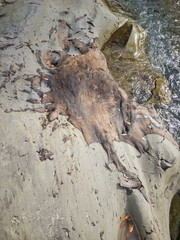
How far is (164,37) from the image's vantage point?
377cm

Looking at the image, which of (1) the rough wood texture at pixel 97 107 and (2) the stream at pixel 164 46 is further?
(2) the stream at pixel 164 46

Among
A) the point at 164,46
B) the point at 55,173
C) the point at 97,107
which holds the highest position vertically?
the point at 164,46

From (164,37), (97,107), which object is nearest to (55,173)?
(97,107)

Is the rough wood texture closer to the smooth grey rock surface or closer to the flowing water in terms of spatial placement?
the smooth grey rock surface

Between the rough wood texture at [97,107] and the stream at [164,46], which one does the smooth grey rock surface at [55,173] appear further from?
the stream at [164,46]

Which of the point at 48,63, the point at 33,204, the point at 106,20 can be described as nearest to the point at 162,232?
the point at 33,204

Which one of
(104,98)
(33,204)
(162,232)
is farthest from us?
(104,98)

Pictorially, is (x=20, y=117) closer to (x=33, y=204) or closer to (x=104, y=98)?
(x=33, y=204)

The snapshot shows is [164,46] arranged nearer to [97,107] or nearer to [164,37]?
[164,37]

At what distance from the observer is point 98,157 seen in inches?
73.0

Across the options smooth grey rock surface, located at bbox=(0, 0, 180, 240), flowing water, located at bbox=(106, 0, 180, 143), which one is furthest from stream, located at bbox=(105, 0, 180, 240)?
smooth grey rock surface, located at bbox=(0, 0, 180, 240)

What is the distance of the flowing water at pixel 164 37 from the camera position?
3.00 meters

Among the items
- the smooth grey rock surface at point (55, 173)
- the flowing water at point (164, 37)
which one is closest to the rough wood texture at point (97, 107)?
the smooth grey rock surface at point (55, 173)

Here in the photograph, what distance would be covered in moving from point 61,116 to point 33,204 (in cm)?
74
